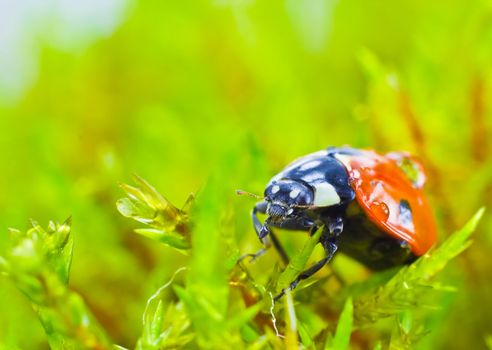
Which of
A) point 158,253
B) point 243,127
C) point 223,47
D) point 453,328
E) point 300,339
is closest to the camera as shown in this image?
point 300,339

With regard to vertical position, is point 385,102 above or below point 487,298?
above

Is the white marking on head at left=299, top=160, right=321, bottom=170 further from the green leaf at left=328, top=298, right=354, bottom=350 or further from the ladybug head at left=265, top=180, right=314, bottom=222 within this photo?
the green leaf at left=328, top=298, right=354, bottom=350

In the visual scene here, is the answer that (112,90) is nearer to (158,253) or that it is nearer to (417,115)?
(158,253)

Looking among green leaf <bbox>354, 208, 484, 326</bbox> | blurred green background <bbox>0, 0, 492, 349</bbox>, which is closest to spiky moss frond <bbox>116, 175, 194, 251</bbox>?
blurred green background <bbox>0, 0, 492, 349</bbox>

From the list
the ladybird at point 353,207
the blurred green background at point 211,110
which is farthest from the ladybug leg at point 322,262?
the blurred green background at point 211,110

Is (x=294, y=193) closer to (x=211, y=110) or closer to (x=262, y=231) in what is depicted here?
(x=262, y=231)

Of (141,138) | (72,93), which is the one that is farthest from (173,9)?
(141,138)
